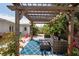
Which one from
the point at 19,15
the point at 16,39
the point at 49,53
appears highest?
the point at 19,15

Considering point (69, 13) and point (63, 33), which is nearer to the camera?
point (69, 13)

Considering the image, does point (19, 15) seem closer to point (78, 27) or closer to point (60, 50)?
point (60, 50)

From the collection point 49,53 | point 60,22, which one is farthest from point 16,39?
point 60,22

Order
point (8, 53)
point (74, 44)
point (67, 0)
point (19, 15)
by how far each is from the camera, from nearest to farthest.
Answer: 1. point (67, 0)
2. point (8, 53)
3. point (19, 15)
4. point (74, 44)

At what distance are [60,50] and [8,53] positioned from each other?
11.6 ft

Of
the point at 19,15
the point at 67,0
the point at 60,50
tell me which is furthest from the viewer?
the point at 60,50

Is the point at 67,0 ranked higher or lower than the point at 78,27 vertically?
higher

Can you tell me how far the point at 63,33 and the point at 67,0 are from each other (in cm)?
852

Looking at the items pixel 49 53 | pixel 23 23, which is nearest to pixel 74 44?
pixel 49 53

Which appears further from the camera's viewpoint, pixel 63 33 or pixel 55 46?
pixel 63 33

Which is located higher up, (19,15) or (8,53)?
(19,15)

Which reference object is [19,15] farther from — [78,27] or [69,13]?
[78,27]

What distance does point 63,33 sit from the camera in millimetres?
15797

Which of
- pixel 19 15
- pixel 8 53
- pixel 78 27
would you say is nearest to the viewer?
pixel 8 53
